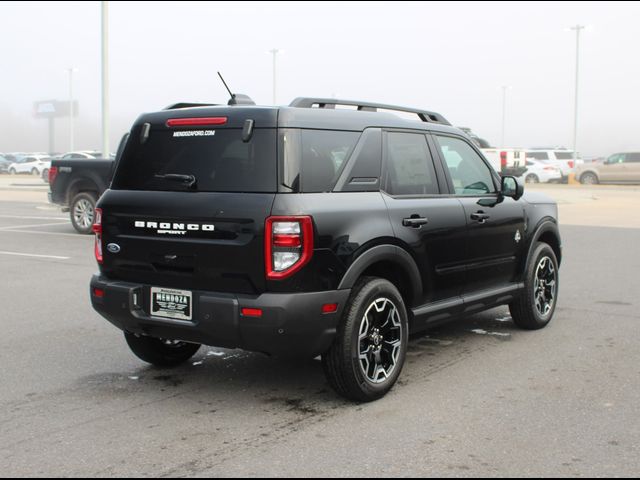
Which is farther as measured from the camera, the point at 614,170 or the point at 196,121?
the point at 614,170

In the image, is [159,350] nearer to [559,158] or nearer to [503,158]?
[503,158]

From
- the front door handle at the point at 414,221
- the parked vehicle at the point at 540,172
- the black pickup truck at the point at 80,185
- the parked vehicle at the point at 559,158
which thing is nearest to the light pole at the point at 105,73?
the black pickup truck at the point at 80,185

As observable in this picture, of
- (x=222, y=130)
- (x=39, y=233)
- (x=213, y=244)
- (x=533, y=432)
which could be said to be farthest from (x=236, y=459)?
(x=39, y=233)

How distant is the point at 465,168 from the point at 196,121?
2399 millimetres

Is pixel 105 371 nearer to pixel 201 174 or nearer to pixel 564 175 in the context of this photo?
pixel 201 174

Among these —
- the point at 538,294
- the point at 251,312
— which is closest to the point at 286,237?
the point at 251,312

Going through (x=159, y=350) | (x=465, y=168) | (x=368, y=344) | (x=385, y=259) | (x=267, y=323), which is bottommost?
(x=159, y=350)

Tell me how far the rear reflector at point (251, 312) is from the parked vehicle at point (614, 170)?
37712 mm

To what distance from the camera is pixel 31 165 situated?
5578 cm

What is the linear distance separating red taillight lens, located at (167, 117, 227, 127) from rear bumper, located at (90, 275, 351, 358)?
1.07 m

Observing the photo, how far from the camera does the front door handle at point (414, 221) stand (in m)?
5.23

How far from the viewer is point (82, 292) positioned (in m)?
8.93

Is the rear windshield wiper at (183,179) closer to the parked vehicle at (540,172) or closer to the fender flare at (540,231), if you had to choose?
the fender flare at (540,231)

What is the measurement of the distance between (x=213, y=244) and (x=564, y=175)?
4002 centimetres
